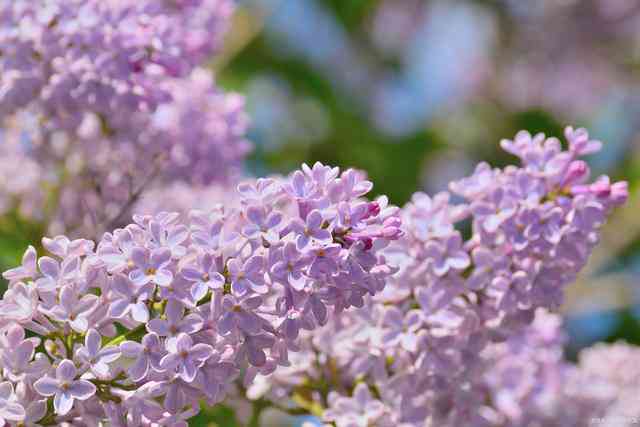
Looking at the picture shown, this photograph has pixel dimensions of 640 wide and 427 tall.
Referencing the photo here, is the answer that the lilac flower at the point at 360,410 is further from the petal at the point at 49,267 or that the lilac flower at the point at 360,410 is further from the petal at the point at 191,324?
the petal at the point at 49,267

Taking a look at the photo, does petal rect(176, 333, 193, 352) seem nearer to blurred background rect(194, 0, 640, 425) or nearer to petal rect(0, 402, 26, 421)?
petal rect(0, 402, 26, 421)

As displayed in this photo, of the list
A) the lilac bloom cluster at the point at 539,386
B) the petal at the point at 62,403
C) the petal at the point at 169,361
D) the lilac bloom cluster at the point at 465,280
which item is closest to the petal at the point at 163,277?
the petal at the point at 169,361

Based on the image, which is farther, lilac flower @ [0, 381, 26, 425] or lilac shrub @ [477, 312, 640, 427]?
lilac shrub @ [477, 312, 640, 427]

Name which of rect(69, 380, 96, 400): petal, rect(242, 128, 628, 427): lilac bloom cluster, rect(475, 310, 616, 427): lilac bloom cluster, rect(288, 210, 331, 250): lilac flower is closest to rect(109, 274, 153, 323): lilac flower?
rect(69, 380, 96, 400): petal

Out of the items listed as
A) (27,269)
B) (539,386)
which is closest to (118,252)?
(27,269)

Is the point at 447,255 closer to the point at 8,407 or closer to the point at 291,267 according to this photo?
the point at 291,267

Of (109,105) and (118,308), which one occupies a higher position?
(109,105)
